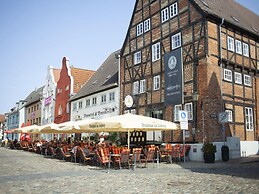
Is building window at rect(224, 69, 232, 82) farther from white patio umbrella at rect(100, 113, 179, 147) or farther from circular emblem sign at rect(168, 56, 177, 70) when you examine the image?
white patio umbrella at rect(100, 113, 179, 147)

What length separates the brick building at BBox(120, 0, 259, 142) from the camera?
19.4 meters

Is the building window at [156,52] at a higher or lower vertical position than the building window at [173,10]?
lower

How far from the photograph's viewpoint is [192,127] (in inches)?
779

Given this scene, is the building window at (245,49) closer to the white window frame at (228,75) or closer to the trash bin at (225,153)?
→ the white window frame at (228,75)

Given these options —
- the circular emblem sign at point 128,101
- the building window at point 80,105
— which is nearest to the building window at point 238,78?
the circular emblem sign at point 128,101

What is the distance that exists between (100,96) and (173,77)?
1252cm

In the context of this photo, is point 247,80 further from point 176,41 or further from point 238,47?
point 176,41

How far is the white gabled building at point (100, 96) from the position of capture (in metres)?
29.7

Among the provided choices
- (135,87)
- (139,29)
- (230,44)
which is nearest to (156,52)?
(139,29)

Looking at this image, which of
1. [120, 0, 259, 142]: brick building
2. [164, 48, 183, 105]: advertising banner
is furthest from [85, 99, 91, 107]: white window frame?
[164, 48, 183, 105]: advertising banner

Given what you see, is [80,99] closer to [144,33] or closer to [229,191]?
[144,33]

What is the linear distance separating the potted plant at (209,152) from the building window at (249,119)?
17.0ft

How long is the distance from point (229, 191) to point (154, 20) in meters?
18.7

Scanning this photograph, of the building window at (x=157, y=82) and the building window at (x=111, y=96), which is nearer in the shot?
the building window at (x=157, y=82)
